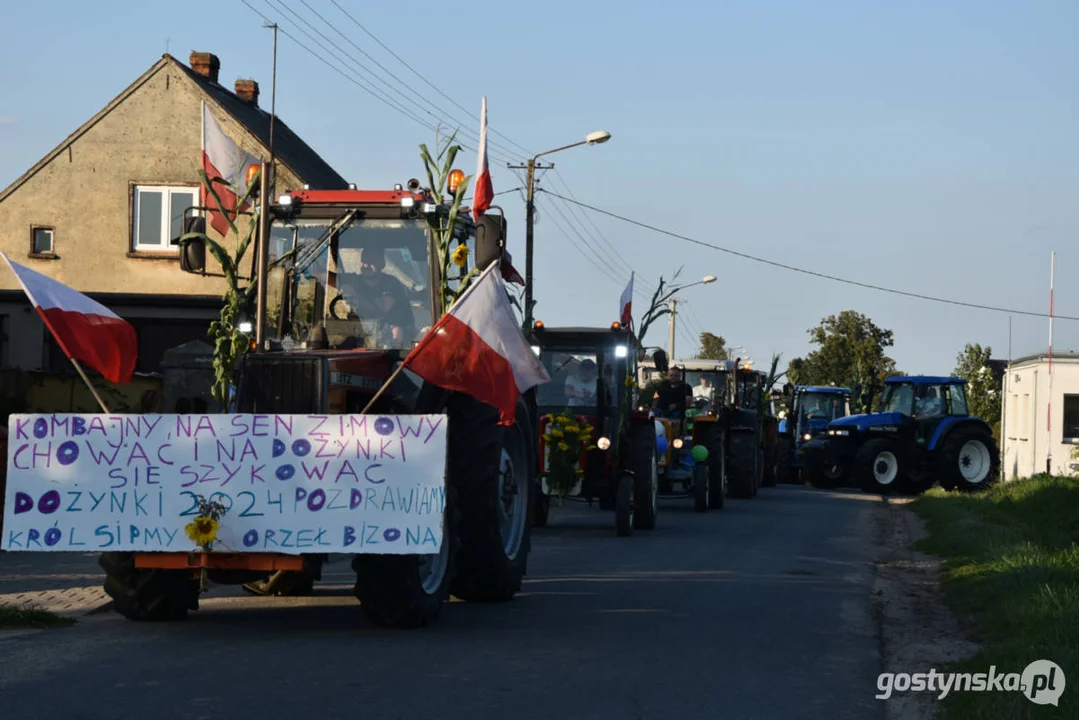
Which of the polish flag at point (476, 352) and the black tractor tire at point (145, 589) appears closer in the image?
the black tractor tire at point (145, 589)

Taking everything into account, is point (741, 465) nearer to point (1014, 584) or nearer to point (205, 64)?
point (1014, 584)

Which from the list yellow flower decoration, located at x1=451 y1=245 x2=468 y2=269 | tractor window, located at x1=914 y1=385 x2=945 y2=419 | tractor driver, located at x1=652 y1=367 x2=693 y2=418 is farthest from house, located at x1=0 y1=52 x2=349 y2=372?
yellow flower decoration, located at x1=451 y1=245 x2=468 y2=269

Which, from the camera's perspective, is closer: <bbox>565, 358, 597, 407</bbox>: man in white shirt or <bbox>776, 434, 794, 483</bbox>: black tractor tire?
<bbox>565, 358, 597, 407</bbox>: man in white shirt

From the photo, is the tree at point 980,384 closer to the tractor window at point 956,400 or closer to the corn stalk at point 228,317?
the tractor window at point 956,400

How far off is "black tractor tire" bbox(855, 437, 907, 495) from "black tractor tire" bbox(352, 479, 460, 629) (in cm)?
2380

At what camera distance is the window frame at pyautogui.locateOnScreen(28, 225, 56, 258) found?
115ft

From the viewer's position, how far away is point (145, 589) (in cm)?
920

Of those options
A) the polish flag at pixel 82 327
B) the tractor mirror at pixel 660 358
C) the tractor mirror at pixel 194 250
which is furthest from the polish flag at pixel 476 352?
the tractor mirror at pixel 660 358

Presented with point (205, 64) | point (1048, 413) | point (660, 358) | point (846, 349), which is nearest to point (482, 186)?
point (660, 358)

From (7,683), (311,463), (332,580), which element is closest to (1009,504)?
(332,580)

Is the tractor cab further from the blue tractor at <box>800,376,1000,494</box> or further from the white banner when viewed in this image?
the blue tractor at <box>800,376,1000,494</box>

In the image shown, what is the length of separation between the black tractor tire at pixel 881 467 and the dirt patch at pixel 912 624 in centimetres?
1520

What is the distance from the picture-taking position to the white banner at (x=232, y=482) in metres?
8.49

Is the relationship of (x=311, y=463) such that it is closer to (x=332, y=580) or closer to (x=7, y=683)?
(x=7, y=683)
